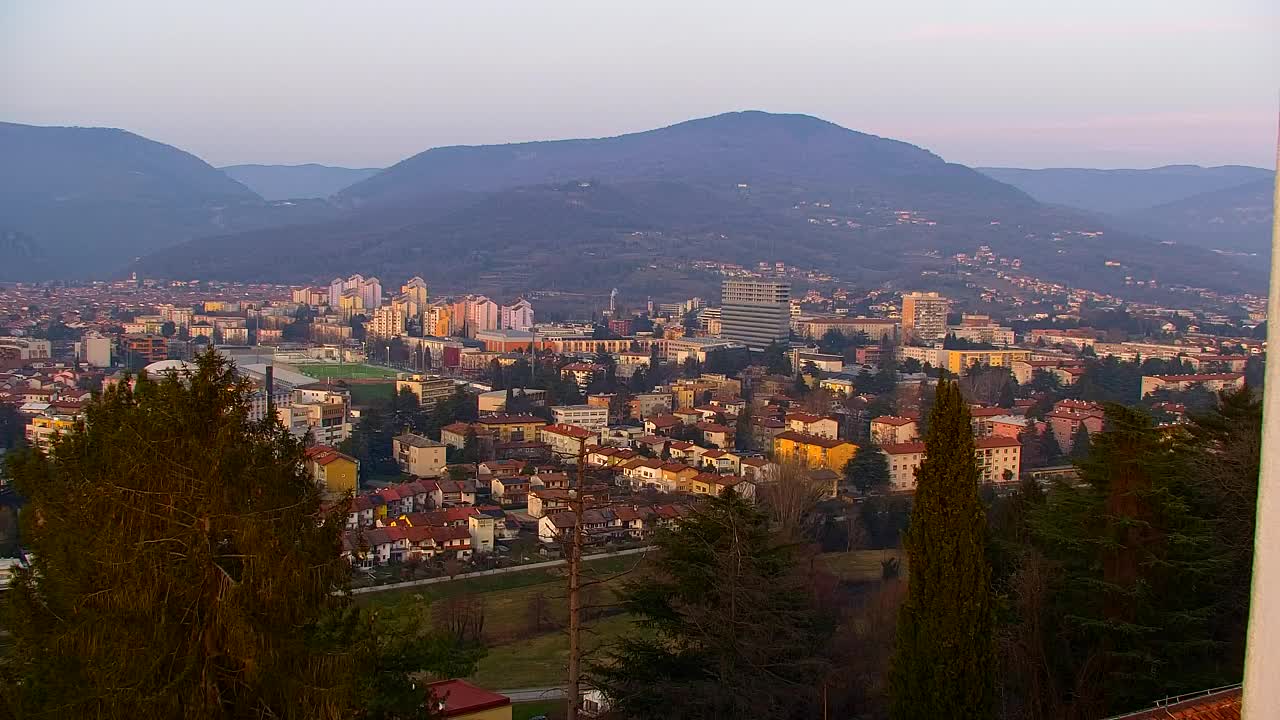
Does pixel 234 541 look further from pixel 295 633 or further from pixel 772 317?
pixel 772 317

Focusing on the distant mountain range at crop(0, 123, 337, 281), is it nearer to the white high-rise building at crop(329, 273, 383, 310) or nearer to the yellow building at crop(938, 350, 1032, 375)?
the white high-rise building at crop(329, 273, 383, 310)

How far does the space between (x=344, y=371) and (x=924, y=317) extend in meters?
18.5

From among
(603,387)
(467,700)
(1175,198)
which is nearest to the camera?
(467,700)

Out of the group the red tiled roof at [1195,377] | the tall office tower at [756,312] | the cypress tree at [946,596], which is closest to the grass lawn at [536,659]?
the cypress tree at [946,596]

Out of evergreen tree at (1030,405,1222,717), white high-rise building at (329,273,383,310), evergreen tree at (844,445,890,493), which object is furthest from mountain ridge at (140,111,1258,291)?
evergreen tree at (1030,405,1222,717)

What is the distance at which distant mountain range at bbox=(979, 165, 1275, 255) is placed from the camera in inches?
3231

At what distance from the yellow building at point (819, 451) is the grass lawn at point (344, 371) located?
12752 millimetres

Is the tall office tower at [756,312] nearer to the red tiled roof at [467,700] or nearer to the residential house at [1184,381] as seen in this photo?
the residential house at [1184,381]

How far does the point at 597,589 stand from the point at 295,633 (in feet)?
25.2

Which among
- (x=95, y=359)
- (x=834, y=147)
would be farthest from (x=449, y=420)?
(x=834, y=147)

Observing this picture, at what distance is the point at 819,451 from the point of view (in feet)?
56.9

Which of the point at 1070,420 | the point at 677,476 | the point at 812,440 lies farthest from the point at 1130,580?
the point at 1070,420

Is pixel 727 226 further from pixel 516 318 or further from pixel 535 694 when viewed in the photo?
pixel 535 694

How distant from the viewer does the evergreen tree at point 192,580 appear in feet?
10.2
